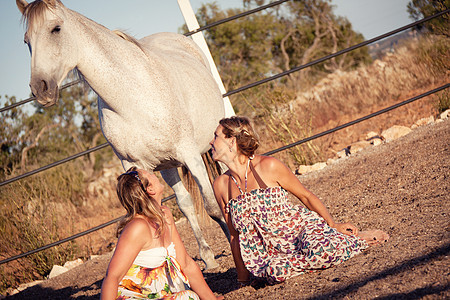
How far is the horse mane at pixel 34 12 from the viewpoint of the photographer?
2471 mm

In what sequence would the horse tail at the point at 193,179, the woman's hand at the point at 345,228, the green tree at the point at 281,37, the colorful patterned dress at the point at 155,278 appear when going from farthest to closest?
the green tree at the point at 281,37 → the horse tail at the point at 193,179 → the woman's hand at the point at 345,228 → the colorful patterned dress at the point at 155,278

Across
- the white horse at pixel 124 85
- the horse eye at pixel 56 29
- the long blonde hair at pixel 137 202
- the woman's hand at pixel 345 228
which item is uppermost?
the horse eye at pixel 56 29

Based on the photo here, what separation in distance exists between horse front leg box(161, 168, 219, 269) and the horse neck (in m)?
0.98

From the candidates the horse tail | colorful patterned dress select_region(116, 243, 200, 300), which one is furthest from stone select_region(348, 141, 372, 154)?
colorful patterned dress select_region(116, 243, 200, 300)

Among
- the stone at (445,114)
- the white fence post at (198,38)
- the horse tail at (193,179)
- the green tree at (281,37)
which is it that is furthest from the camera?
the green tree at (281,37)

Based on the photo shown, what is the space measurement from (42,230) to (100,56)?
9.77 ft

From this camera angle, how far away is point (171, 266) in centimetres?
222

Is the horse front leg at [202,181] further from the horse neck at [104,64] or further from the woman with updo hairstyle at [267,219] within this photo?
the horse neck at [104,64]

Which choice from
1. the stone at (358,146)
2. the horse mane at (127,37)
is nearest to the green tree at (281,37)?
the stone at (358,146)

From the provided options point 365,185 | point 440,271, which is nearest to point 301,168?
point 365,185

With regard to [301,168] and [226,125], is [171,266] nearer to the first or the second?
[226,125]

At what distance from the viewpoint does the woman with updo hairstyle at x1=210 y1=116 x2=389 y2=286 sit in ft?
7.34

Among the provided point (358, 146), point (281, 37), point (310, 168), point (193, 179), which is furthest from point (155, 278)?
point (281, 37)

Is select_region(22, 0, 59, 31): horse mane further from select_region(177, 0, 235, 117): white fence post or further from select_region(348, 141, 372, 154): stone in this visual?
select_region(348, 141, 372, 154): stone
